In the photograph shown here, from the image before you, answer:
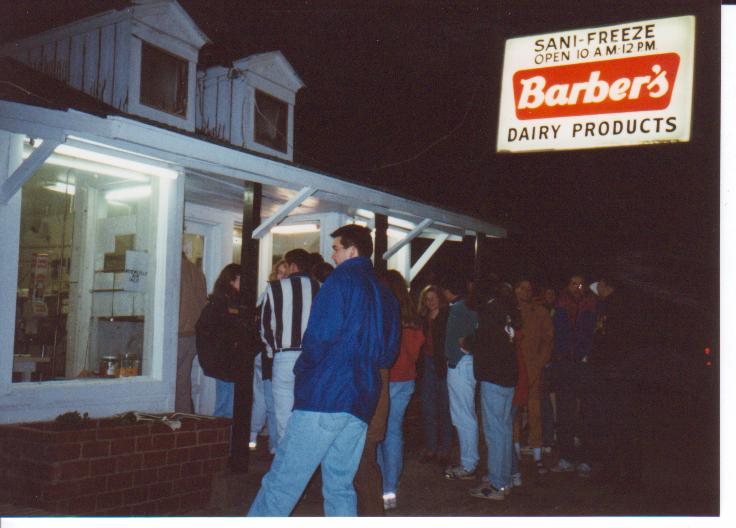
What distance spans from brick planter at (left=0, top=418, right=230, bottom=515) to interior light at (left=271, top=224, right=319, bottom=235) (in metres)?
3.86

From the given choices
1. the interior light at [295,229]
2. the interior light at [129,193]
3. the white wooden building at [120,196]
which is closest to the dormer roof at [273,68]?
the white wooden building at [120,196]

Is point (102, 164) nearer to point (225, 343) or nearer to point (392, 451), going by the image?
point (225, 343)

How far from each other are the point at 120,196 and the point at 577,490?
16.5 ft

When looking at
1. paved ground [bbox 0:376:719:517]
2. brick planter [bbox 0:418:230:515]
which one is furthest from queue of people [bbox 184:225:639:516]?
brick planter [bbox 0:418:230:515]

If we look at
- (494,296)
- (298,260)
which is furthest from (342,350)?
(494,296)

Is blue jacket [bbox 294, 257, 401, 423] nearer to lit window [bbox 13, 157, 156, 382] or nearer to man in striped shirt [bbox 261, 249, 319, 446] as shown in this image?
man in striped shirt [bbox 261, 249, 319, 446]

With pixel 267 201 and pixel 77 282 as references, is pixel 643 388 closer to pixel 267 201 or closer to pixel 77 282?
pixel 267 201

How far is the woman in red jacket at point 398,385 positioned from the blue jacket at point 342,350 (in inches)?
58.8

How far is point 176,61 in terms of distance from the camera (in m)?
7.02

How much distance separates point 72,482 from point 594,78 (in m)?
5.49

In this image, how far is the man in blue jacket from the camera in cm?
321

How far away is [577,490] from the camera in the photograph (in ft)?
18.9

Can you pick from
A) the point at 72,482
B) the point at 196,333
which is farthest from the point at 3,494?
the point at 196,333

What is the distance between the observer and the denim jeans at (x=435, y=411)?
662cm
